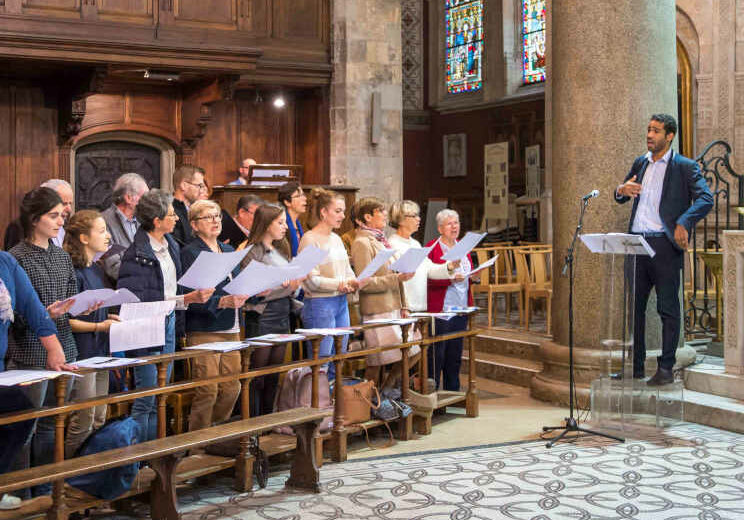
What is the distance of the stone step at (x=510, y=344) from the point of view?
825 cm

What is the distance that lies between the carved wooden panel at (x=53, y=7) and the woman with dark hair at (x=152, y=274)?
4826mm

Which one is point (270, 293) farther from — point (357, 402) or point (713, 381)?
point (713, 381)

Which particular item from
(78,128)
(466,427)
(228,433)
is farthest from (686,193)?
(78,128)

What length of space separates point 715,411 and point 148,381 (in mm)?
3652

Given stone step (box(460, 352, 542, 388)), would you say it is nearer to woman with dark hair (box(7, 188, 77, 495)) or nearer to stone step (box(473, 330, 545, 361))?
stone step (box(473, 330, 545, 361))

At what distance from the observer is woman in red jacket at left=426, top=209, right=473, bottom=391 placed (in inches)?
265

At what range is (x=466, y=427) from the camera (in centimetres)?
630

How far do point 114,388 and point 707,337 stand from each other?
520 centimetres

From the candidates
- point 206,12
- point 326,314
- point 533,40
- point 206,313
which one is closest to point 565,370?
point 326,314

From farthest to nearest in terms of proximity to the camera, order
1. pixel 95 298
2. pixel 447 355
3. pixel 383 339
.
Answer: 1. pixel 447 355
2. pixel 383 339
3. pixel 95 298

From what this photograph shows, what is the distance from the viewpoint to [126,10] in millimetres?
9219

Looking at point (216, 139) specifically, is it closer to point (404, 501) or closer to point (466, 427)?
point (466, 427)

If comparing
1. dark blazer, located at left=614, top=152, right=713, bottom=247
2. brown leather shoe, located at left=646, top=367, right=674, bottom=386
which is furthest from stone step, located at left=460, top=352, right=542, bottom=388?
dark blazer, located at left=614, top=152, right=713, bottom=247

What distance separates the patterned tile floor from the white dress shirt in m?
1.40
